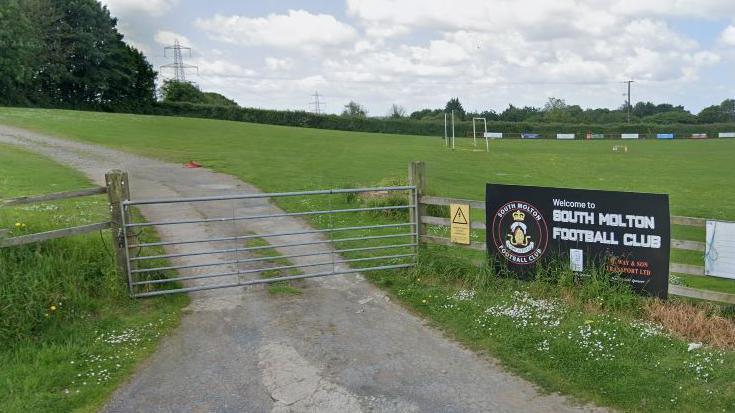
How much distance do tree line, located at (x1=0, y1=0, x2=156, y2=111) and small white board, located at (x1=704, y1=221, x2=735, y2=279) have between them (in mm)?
63389

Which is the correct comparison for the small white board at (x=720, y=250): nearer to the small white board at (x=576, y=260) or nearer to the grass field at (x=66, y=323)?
the small white board at (x=576, y=260)

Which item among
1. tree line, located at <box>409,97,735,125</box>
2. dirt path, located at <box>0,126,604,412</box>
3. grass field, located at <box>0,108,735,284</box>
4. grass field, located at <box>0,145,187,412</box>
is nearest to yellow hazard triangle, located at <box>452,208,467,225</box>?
dirt path, located at <box>0,126,604,412</box>

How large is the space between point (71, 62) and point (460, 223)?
72.6m

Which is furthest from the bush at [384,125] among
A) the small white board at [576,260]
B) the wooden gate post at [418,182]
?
the small white board at [576,260]

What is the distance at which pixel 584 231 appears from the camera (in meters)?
7.81

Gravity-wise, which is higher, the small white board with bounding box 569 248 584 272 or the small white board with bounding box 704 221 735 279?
the small white board with bounding box 704 221 735 279

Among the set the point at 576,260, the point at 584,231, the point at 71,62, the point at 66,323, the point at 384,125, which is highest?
the point at 71,62

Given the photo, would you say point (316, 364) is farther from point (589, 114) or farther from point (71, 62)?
point (589, 114)

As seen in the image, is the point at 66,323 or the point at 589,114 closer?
the point at 66,323

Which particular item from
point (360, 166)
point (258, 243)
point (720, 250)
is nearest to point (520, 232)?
point (720, 250)

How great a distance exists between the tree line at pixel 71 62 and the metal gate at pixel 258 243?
180 feet

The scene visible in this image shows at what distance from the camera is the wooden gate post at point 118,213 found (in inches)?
311

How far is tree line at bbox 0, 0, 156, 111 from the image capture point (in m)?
58.0

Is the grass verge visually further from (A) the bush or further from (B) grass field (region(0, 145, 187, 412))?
(A) the bush
